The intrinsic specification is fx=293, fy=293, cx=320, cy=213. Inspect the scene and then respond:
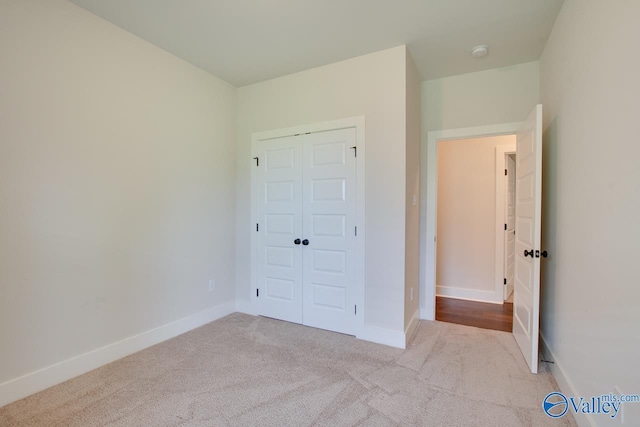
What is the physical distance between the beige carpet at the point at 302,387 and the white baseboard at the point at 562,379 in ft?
0.23

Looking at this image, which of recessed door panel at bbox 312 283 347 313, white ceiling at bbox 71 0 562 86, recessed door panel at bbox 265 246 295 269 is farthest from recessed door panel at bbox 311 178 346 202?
white ceiling at bbox 71 0 562 86

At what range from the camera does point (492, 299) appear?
4004 millimetres

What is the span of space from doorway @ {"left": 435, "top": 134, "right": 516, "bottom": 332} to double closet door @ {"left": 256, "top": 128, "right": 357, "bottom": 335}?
1.64m

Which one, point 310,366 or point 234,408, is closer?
point 234,408

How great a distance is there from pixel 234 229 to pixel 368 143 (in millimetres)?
1908

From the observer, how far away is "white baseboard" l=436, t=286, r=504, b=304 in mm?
3982

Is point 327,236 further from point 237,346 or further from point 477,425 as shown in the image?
point 477,425

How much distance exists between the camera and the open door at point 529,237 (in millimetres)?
2184

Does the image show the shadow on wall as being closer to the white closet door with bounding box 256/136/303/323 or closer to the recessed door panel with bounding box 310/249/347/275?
the recessed door panel with bounding box 310/249/347/275

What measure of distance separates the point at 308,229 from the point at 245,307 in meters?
1.30

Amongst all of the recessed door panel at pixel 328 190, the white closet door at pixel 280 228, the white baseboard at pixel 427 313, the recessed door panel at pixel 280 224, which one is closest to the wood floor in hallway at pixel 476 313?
the white baseboard at pixel 427 313

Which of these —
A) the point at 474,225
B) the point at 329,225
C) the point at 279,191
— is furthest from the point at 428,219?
the point at 279,191

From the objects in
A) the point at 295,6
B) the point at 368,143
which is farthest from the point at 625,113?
the point at 295,6

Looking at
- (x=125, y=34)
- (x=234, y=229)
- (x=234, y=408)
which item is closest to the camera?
(x=234, y=408)
